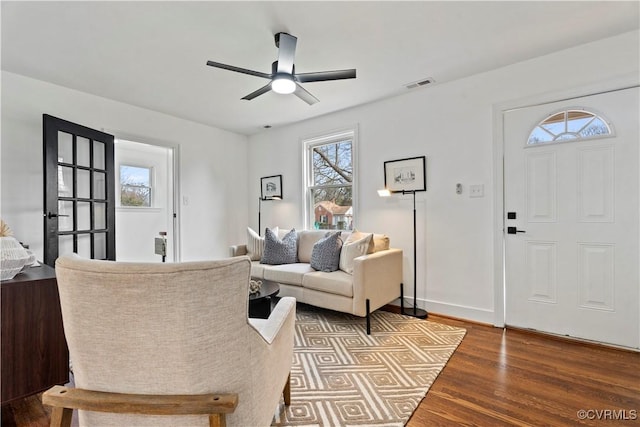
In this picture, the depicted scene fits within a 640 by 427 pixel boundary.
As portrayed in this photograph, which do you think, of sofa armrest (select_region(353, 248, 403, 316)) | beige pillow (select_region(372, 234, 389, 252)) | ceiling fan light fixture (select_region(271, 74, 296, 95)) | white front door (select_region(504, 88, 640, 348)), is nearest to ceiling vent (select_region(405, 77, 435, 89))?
white front door (select_region(504, 88, 640, 348))

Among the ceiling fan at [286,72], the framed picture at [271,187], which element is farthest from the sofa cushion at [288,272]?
the ceiling fan at [286,72]

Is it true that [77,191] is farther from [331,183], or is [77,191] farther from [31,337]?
[331,183]

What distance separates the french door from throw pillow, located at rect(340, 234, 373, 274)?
255 cm

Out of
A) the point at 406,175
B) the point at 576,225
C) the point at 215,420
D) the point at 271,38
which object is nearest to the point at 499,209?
the point at 576,225

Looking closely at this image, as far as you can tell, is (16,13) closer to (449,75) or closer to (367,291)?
(367,291)

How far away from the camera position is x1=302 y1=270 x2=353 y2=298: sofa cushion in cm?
269

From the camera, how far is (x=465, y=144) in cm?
300

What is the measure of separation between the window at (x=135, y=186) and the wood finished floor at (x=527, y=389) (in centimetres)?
409

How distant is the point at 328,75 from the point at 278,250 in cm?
204

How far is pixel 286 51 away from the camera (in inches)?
86.6

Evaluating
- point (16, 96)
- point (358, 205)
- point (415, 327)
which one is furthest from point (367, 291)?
point (16, 96)

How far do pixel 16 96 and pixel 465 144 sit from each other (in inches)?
169

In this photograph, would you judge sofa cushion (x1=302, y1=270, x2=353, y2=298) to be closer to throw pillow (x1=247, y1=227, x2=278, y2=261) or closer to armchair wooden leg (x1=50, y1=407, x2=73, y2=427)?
throw pillow (x1=247, y1=227, x2=278, y2=261)

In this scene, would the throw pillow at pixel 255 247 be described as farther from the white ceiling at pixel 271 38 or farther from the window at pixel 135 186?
the window at pixel 135 186
